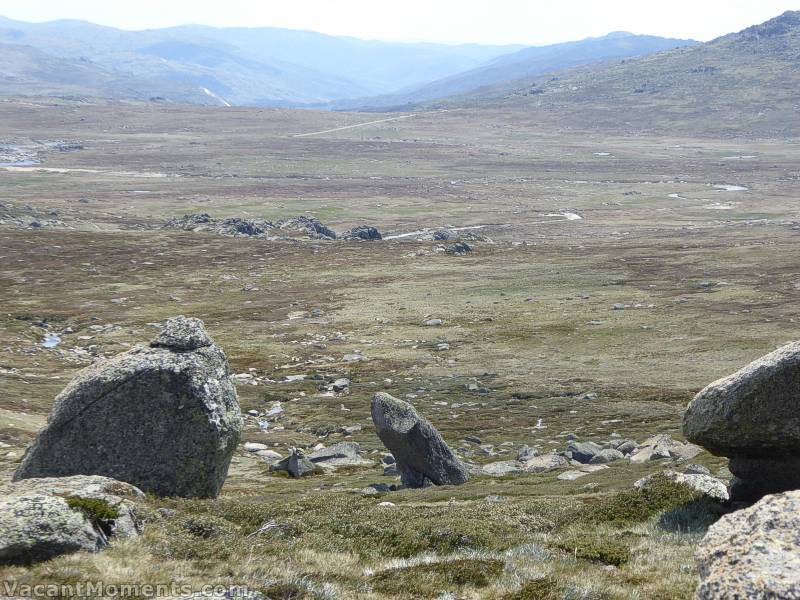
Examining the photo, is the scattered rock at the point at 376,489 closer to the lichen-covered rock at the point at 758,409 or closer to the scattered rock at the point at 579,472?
the scattered rock at the point at 579,472

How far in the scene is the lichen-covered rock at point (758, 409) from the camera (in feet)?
59.3

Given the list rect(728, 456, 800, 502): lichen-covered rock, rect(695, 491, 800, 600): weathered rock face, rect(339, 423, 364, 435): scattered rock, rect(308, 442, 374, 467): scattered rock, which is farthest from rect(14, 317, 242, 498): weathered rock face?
rect(339, 423, 364, 435): scattered rock

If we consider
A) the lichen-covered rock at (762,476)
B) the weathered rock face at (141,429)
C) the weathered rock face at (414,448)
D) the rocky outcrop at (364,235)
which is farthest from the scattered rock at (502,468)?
the rocky outcrop at (364,235)

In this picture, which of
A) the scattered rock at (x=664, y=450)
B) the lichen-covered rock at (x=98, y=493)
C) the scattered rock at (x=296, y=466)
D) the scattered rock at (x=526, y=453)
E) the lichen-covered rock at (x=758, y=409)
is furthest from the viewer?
the scattered rock at (x=526, y=453)

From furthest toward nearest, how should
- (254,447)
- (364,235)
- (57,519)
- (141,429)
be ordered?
(364,235) < (254,447) < (141,429) < (57,519)

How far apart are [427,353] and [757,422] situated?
46276mm

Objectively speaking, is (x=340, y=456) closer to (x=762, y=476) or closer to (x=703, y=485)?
(x=703, y=485)

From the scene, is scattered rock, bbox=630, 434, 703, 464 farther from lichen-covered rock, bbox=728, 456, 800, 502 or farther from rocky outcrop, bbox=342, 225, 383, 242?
rocky outcrop, bbox=342, 225, 383, 242

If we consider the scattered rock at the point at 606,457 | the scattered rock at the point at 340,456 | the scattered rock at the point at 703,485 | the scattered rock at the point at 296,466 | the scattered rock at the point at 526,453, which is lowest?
the scattered rock at the point at 340,456

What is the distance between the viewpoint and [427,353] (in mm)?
64188

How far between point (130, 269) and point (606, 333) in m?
63.9

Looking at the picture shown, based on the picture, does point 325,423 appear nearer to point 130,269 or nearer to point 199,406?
point 199,406

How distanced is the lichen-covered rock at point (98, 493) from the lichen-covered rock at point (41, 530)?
1.80ft

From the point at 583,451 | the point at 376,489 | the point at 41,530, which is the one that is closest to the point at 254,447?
the point at 376,489
